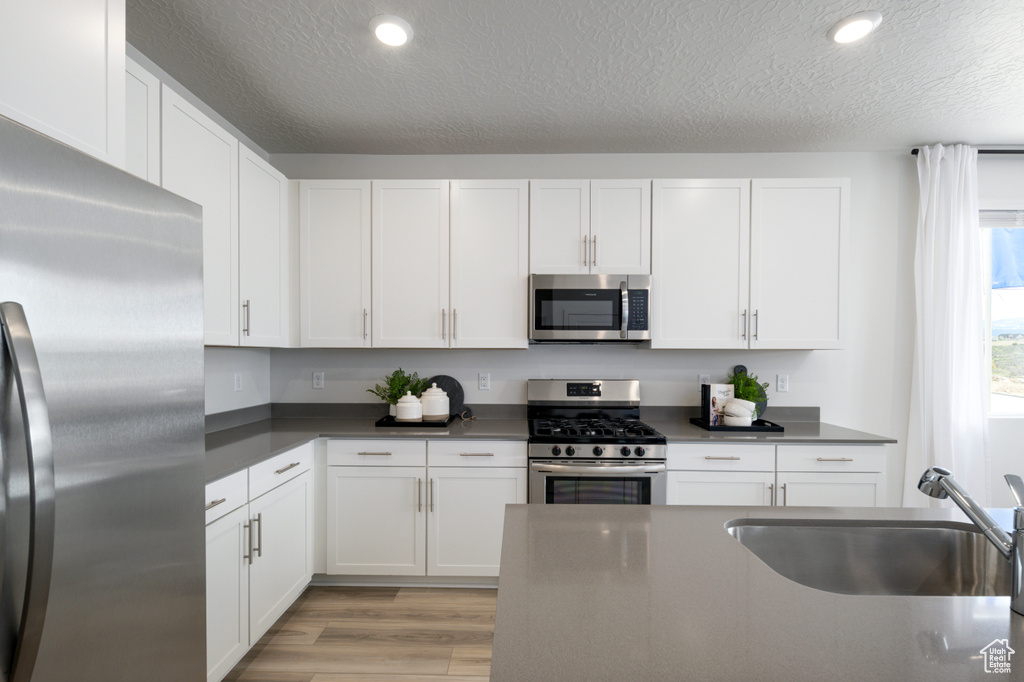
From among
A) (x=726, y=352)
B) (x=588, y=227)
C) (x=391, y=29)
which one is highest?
(x=391, y=29)

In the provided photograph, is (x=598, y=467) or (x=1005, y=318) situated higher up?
(x=1005, y=318)

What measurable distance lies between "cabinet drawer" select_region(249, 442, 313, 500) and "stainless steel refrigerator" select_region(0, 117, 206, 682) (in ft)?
2.61

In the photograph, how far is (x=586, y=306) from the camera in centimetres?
305

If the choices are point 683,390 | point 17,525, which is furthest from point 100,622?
point 683,390

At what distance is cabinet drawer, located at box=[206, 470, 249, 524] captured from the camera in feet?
6.03

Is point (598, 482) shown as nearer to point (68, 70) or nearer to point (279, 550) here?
point (279, 550)

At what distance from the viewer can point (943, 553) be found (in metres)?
1.33

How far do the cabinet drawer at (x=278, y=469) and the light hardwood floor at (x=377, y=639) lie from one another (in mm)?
695

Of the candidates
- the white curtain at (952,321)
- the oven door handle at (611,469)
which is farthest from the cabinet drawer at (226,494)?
the white curtain at (952,321)

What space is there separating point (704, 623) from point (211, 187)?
90.5 inches

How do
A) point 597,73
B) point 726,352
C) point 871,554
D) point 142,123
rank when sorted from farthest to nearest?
point 726,352, point 597,73, point 142,123, point 871,554

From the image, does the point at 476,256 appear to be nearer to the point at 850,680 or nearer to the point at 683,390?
the point at 683,390

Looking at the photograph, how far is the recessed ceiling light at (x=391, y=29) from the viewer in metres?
1.95

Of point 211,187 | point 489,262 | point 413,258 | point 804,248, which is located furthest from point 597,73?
point 211,187
